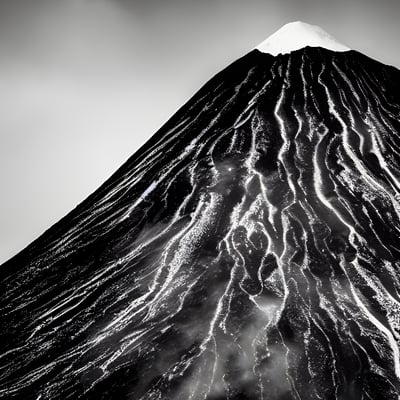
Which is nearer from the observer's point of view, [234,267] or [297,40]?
[234,267]

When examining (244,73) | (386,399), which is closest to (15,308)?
(386,399)

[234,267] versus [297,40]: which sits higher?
[297,40]

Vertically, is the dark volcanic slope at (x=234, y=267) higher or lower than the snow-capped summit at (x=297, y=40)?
lower

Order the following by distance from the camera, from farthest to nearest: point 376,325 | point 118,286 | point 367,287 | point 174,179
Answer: point 174,179, point 118,286, point 367,287, point 376,325

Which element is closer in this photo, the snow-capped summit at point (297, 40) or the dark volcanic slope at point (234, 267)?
the dark volcanic slope at point (234, 267)

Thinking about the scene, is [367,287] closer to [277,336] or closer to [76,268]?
[277,336]
